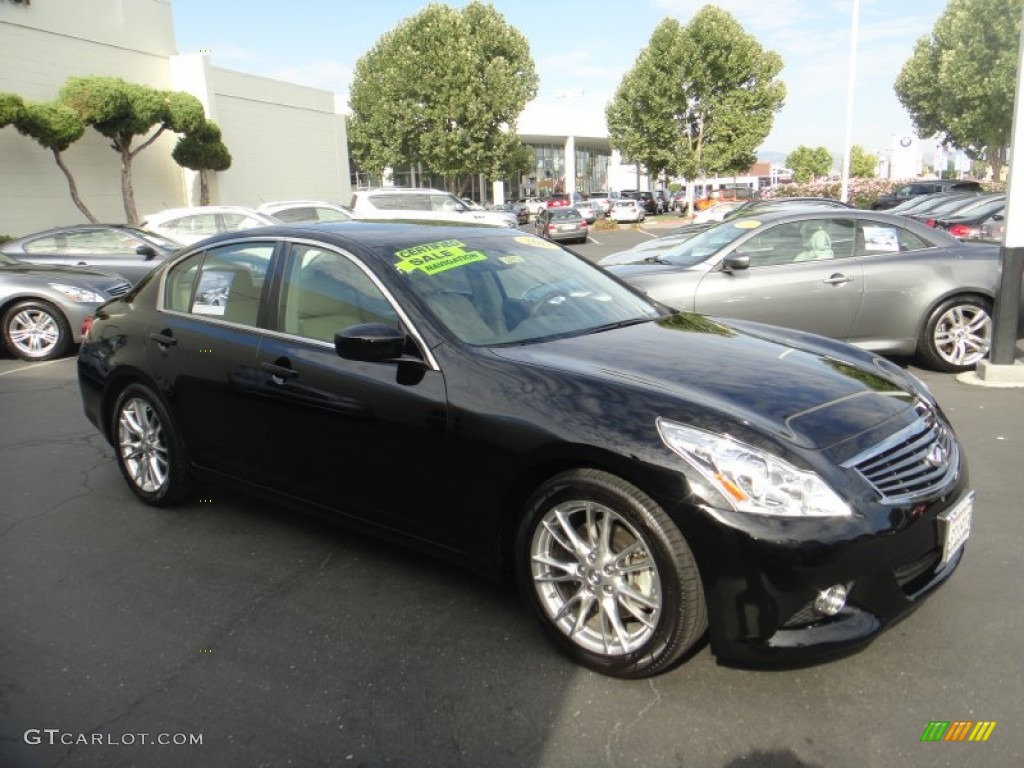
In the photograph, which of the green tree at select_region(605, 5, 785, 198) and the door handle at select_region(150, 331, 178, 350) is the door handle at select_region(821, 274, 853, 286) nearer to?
the door handle at select_region(150, 331, 178, 350)

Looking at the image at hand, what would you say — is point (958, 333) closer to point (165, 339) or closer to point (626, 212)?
point (165, 339)

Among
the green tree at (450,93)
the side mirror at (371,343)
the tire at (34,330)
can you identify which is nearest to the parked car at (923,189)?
the green tree at (450,93)

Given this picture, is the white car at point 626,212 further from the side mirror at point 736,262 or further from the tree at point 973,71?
the side mirror at point 736,262

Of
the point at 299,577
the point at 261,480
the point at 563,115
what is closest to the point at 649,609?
the point at 299,577

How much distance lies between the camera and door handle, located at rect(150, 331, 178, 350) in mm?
4305

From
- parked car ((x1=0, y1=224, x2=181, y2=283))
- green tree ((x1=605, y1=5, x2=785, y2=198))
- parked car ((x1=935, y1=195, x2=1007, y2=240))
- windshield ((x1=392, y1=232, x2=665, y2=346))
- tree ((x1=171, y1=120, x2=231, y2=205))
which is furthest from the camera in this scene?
green tree ((x1=605, y1=5, x2=785, y2=198))

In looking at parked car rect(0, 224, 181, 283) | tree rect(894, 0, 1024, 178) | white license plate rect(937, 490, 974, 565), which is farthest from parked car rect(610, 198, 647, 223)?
white license plate rect(937, 490, 974, 565)

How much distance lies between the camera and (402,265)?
3602 mm

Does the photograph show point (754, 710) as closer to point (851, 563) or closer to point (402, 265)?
point (851, 563)

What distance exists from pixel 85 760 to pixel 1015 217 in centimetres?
726

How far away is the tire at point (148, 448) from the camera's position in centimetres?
440

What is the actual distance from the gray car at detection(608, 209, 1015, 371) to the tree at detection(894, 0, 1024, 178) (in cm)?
3054

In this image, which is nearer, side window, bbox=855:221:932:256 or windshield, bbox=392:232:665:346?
windshield, bbox=392:232:665:346

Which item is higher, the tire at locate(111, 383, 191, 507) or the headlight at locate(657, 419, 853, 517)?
the headlight at locate(657, 419, 853, 517)
